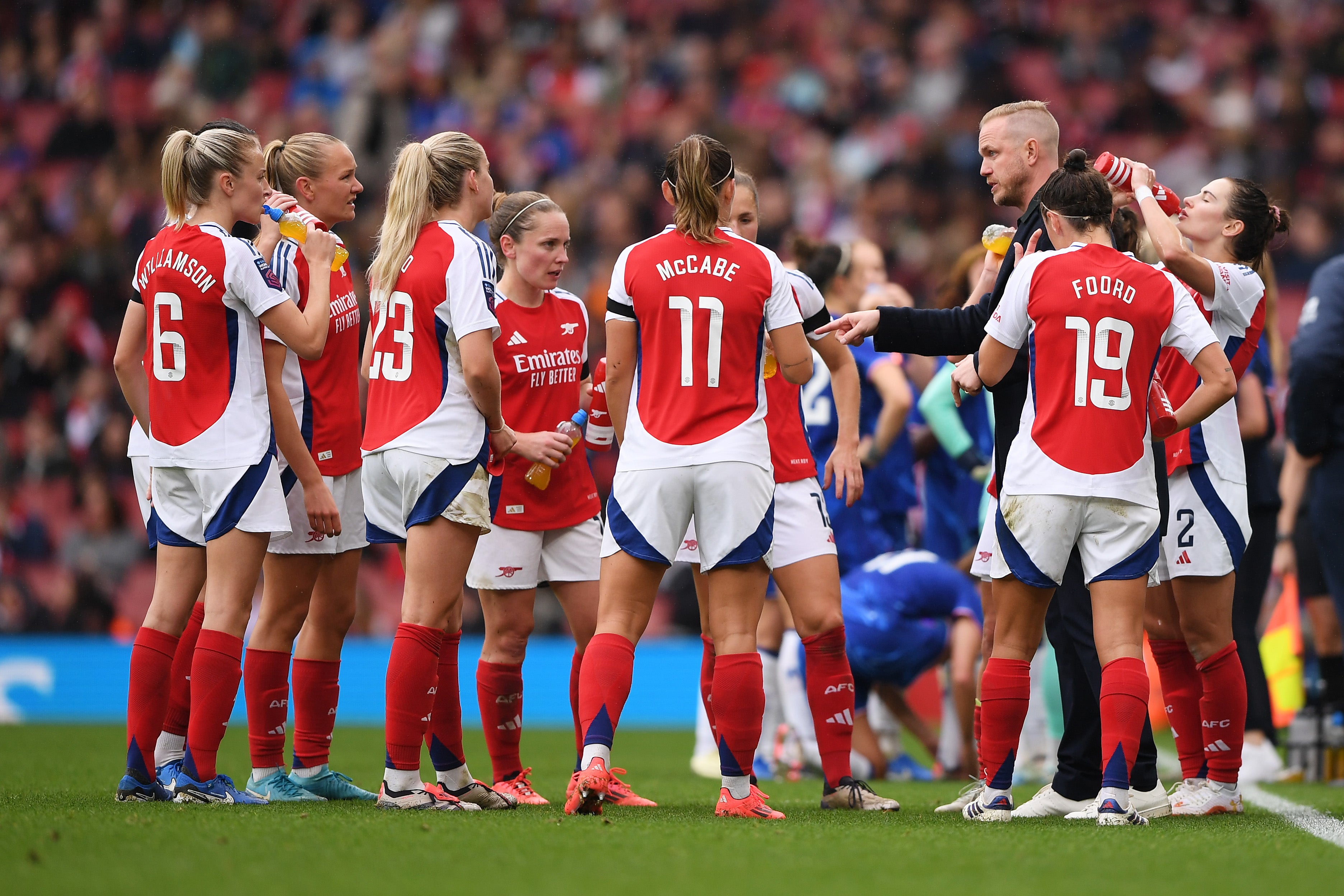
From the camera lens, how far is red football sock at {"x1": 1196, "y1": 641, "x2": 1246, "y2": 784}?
207 inches

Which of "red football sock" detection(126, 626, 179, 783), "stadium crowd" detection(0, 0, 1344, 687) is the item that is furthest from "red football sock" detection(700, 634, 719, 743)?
"stadium crowd" detection(0, 0, 1344, 687)

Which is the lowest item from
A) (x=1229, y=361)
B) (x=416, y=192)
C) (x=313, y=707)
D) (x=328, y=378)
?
(x=313, y=707)

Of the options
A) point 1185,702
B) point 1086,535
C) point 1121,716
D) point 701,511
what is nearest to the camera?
point 1121,716

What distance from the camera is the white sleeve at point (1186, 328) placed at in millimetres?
4758

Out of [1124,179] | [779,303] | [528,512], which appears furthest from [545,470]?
[1124,179]

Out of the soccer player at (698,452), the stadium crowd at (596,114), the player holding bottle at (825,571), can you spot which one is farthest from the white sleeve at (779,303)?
the stadium crowd at (596,114)

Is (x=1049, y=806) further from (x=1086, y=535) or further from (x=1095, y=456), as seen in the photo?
(x=1095, y=456)

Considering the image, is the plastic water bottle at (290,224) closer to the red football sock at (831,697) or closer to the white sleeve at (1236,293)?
the red football sock at (831,697)

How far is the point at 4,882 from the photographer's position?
11.2 ft

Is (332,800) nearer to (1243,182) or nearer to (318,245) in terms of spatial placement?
(318,245)

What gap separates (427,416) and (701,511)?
3.18 feet

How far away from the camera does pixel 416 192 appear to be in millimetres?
5082

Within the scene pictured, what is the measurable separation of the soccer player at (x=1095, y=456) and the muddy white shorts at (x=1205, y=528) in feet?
1.82

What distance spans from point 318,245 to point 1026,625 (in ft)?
8.98
